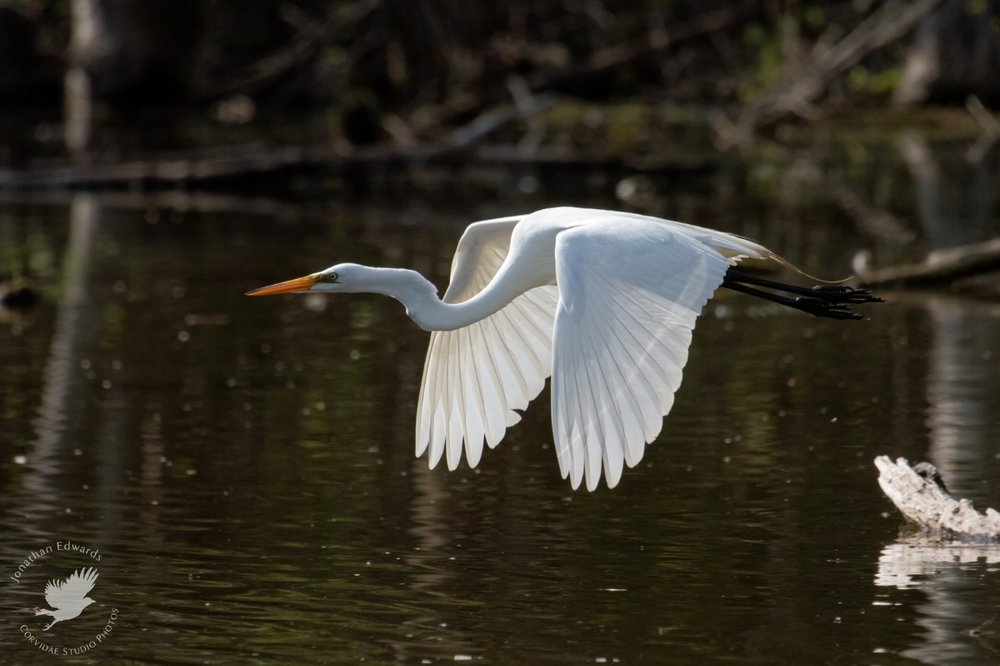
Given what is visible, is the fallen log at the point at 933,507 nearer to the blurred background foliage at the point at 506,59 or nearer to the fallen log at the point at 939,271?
the fallen log at the point at 939,271

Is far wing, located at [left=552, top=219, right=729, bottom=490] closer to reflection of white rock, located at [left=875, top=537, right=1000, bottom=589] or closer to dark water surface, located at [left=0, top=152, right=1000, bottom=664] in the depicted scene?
dark water surface, located at [left=0, top=152, right=1000, bottom=664]

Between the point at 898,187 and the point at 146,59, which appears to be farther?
the point at 146,59

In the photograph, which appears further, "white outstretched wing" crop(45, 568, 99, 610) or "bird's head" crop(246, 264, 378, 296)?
"bird's head" crop(246, 264, 378, 296)

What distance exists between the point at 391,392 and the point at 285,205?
9.06 meters

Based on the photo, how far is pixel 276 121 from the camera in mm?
26172

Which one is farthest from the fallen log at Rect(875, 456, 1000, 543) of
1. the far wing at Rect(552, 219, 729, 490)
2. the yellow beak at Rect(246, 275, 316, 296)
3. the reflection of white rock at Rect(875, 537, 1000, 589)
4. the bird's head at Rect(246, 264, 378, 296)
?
the yellow beak at Rect(246, 275, 316, 296)

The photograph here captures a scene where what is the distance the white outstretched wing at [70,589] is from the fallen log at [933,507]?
2731 mm

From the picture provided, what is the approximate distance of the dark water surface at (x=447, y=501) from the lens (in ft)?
16.4

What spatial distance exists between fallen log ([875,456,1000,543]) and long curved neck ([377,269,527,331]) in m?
1.50

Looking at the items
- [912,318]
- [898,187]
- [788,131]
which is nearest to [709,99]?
[788,131]

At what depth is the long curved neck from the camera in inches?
234

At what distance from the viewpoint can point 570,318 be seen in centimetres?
499

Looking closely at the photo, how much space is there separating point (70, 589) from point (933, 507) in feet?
9.34

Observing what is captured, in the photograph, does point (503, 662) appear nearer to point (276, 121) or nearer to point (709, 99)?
point (709, 99)
